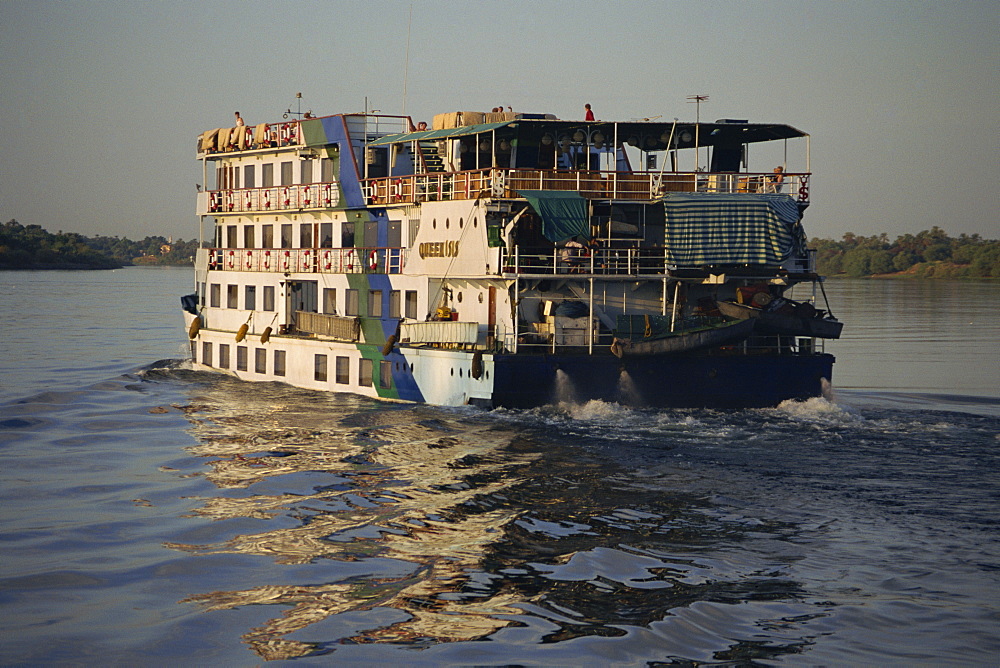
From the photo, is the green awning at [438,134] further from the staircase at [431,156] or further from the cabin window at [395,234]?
the cabin window at [395,234]

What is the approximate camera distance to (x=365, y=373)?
33625 mm

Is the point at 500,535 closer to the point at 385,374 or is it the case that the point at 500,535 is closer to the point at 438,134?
the point at 385,374

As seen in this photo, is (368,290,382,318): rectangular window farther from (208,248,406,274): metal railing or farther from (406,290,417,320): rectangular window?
(406,290,417,320): rectangular window

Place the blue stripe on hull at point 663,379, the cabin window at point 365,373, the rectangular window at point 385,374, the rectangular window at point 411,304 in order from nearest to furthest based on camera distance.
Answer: the blue stripe on hull at point 663,379 → the rectangular window at point 411,304 → the rectangular window at point 385,374 → the cabin window at point 365,373

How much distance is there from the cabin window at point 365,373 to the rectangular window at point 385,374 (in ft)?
1.91

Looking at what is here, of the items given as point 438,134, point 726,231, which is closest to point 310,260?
point 438,134

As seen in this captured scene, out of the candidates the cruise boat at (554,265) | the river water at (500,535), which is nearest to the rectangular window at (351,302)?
the cruise boat at (554,265)

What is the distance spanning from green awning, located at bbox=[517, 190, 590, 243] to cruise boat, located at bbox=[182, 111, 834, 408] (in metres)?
0.04

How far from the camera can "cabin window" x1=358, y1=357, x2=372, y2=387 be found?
33438mm

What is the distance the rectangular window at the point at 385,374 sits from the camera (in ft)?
107

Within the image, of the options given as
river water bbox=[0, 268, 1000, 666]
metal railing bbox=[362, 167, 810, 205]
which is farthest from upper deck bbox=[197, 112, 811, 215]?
river water bbox=[0, 268, 1000, 666]

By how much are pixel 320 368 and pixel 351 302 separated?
259cm

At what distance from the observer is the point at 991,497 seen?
65.9ft

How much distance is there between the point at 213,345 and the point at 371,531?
2595 cm
